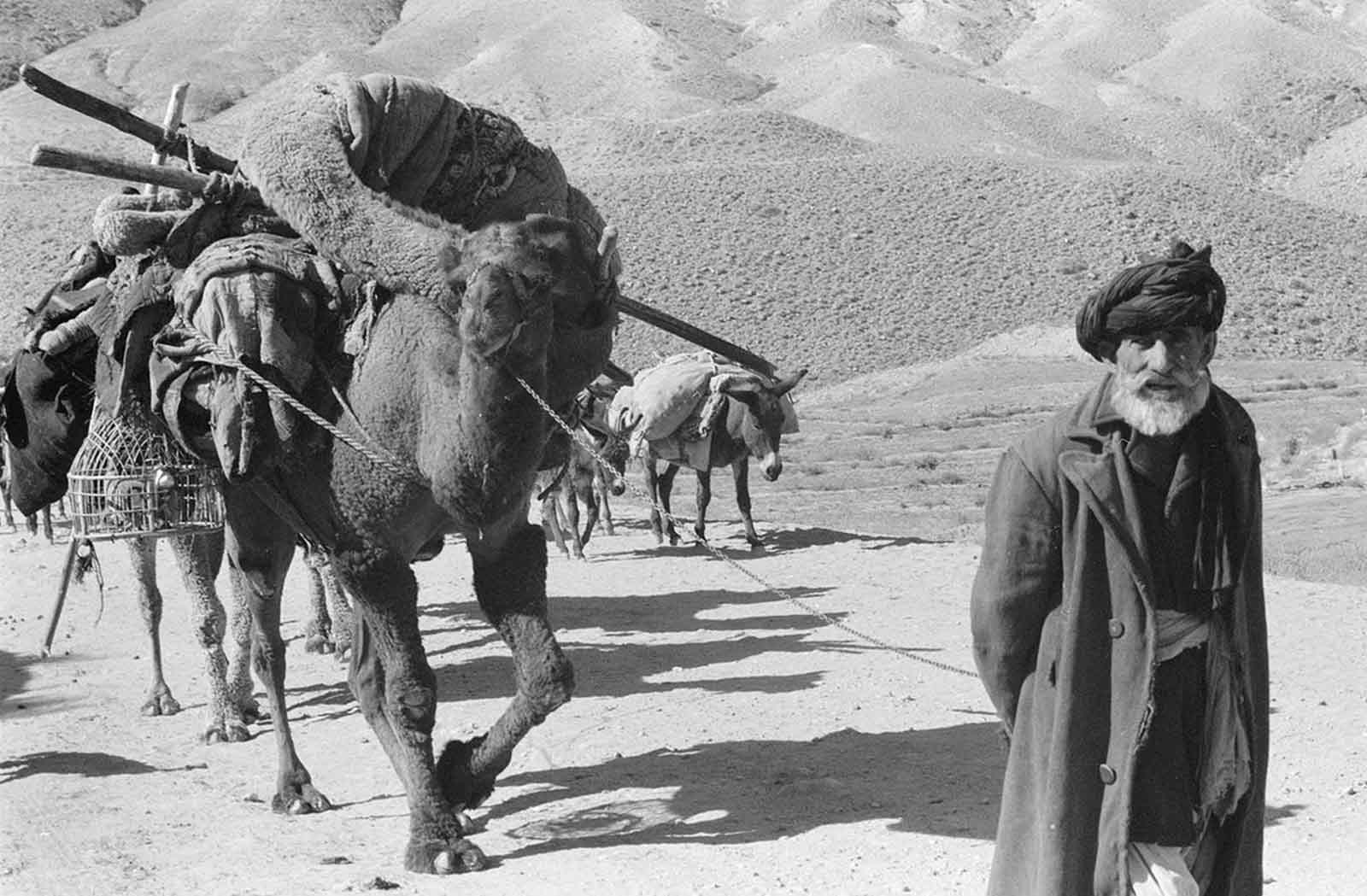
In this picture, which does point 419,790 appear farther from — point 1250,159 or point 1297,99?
point 1297,99

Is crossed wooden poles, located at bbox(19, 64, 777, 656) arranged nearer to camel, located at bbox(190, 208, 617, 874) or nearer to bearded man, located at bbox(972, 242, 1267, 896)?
camel, located at bbox(190, 208, 617, 874)

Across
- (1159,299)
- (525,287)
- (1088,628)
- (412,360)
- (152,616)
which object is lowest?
(152,616)

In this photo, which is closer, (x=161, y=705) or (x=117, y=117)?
(x=117, y=117)

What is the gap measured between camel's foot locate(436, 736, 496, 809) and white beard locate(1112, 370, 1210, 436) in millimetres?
4149

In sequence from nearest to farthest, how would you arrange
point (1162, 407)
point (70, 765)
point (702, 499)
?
1. point (1162, 407)
2. point (70, 765)
3. point (702, 499)

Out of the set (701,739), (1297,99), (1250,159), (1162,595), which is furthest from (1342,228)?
(1162,595)

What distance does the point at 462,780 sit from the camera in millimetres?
8039

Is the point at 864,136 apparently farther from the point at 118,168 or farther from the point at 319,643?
the point at 118,168

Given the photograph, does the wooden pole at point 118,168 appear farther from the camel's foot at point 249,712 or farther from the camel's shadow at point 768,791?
the camel's foot at point 249,712

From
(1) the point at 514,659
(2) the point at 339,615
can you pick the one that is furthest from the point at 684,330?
(2) the point at 339,615

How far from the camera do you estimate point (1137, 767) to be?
15.3 feet

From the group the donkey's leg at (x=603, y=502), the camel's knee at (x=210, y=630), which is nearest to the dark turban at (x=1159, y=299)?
the camel's knee at (x=210, y=630)

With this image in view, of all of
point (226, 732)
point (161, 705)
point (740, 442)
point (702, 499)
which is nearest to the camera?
point (226, 732)

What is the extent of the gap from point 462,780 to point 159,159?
410cm
